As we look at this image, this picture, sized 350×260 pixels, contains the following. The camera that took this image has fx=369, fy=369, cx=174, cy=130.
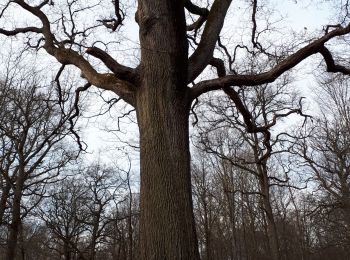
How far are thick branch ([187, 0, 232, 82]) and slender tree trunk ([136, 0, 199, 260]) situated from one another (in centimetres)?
35

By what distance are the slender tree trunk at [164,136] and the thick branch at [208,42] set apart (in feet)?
1.14

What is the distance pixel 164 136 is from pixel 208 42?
5.68ft

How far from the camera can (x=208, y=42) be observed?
526cm

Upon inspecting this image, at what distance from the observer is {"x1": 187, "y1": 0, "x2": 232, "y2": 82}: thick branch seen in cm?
512

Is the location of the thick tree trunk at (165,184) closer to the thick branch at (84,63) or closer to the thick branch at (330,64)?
the thick branch at (84,63)

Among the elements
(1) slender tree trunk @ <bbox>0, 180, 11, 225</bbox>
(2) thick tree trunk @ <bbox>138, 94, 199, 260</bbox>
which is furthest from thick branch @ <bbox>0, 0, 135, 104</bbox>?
A: (1) slender tree trunk @ <bbox>0, 180, 11, 225</bbox>

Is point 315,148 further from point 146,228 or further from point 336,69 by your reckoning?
point 146,228

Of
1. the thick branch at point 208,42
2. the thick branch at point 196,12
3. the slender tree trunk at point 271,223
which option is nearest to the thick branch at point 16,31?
the thick branch at point 196,12

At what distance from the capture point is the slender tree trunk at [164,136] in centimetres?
385

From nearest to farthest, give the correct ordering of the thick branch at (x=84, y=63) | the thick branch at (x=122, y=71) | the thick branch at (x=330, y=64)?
the thick branch at (x=122, y=71), the thick branch at (x=84, y=63), the thick branch at (x=330, y=64)

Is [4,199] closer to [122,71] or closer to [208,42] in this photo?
[122,71]

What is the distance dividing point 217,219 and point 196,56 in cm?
2603

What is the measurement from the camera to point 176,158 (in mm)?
4234

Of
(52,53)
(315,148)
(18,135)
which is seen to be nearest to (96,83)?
(52,53)
